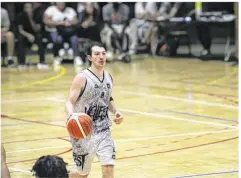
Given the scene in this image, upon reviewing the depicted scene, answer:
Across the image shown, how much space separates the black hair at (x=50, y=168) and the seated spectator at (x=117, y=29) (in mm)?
17037

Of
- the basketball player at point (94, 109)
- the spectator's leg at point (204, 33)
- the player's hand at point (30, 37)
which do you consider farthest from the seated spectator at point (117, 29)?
the basketball player at point (94, 109)

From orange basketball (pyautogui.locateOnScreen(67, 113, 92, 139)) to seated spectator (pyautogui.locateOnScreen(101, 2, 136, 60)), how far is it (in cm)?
1573

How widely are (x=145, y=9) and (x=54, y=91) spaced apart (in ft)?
25.2

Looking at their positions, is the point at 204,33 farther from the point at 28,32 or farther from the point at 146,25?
the point at 28,32

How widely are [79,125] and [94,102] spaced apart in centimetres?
59

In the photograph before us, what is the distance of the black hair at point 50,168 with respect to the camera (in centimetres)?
583

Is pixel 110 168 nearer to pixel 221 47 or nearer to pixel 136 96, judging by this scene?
pixel 136 96

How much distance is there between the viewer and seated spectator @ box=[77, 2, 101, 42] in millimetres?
21922

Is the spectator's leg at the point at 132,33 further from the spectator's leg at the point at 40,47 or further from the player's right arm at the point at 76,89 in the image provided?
the player's right arm at the point at 76,89

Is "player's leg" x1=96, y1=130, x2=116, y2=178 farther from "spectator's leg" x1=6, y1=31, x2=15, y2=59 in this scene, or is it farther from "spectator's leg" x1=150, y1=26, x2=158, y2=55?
"spectator's leg" x1=150, y1=26, x2=158, y2=55

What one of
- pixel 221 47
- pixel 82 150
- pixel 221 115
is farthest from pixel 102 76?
pixel 221 47

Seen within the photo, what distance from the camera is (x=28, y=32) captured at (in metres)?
21.7

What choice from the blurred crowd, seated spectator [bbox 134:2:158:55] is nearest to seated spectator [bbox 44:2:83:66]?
the blurred crowd

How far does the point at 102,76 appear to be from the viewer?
7742 mm
